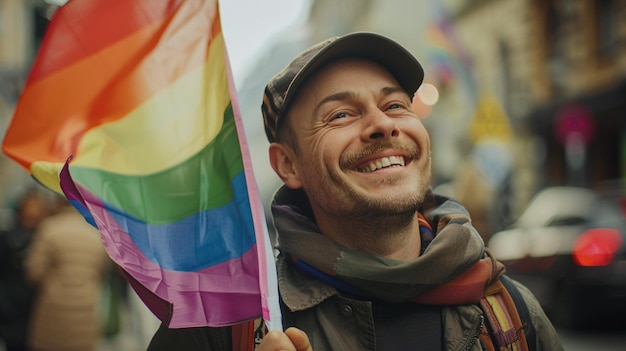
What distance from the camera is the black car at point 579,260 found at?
8789 millimetres

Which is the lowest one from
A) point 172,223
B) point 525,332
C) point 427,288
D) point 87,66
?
point 525,332

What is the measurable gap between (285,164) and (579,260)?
24.2 ft

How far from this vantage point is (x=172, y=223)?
2172mm

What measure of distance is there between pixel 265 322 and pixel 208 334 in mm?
221

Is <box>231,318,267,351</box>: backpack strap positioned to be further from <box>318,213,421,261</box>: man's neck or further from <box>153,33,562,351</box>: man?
<box>318,213,421,261</box>: man's neck

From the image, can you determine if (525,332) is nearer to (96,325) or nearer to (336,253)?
(336,253)

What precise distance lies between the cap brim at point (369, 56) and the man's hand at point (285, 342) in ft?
2.47

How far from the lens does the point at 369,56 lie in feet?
8.04

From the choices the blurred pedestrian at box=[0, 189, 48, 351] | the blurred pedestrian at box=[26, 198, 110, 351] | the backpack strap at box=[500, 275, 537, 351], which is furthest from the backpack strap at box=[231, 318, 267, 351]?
the blurred pedestrian at box=[0, 189, 48, 351]

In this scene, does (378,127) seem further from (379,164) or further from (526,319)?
(526,319)

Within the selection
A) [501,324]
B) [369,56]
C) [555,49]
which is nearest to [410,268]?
[501,324]

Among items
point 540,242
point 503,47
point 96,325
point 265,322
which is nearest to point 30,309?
point 96,325

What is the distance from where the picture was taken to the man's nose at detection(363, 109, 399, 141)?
2.31 meters

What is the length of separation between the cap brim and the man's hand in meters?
0.75
